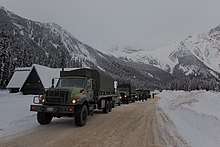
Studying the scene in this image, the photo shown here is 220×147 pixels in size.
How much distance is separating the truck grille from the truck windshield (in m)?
1.19

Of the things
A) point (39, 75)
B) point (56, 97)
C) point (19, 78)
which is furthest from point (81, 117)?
point (19, 78)

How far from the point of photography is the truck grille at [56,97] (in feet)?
51.3

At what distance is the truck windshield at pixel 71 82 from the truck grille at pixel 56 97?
119 centimetres

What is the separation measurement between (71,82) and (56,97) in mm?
1932

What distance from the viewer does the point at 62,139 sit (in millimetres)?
11938

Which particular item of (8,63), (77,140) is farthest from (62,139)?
(8,63)

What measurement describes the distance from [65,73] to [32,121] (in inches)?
185

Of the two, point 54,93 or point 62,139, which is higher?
point 54,93

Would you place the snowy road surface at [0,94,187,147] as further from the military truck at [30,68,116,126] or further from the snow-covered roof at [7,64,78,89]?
the snow-covered roof at [7,64,78,89]

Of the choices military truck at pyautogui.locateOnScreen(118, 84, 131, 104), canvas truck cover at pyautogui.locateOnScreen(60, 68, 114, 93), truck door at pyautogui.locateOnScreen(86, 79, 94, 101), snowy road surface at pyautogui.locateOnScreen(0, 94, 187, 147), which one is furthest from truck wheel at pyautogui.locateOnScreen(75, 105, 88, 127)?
military truck at pyautogui.locateOnScreen(118, 84, 131, 104)

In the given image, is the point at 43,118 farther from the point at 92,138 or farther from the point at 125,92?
the point at 125,92

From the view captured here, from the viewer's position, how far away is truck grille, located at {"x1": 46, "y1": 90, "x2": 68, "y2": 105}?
15.6m

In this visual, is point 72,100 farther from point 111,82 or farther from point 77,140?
point 111,82

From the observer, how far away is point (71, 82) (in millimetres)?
17500
